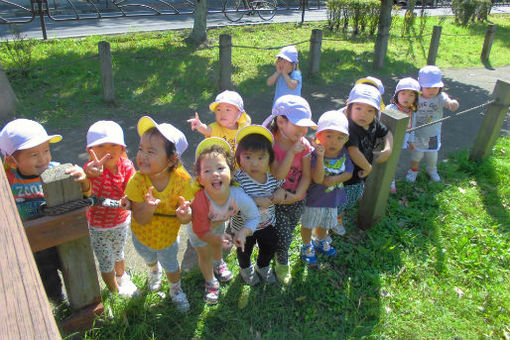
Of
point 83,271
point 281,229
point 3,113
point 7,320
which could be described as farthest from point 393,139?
point 3,113

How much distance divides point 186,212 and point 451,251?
9.01ft

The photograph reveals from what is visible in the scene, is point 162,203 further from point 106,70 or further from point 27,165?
point 106,70

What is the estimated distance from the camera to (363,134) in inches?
124

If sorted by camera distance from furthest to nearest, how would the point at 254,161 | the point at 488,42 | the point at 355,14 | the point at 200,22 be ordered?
the point at 355,14 < the point at 488,42 < the point at 200,22 < the point at 254,161

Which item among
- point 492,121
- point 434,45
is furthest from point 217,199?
point 434,45

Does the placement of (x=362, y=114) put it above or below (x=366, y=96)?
below

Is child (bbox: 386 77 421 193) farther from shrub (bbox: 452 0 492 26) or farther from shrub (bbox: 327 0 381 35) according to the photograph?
shrub (bbox: 452 0 492 26)

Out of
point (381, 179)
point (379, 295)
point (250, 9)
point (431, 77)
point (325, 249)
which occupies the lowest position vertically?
point (379, 295)

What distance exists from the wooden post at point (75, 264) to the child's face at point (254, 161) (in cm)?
103

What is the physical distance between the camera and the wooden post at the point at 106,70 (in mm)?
5914

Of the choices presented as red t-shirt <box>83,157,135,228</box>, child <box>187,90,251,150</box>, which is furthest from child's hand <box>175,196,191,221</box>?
child <box>187,90,251,150</box>

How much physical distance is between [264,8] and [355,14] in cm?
526

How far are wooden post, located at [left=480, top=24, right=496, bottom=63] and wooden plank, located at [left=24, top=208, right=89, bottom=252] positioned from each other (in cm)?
1190

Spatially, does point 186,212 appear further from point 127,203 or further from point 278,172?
point 278,172
